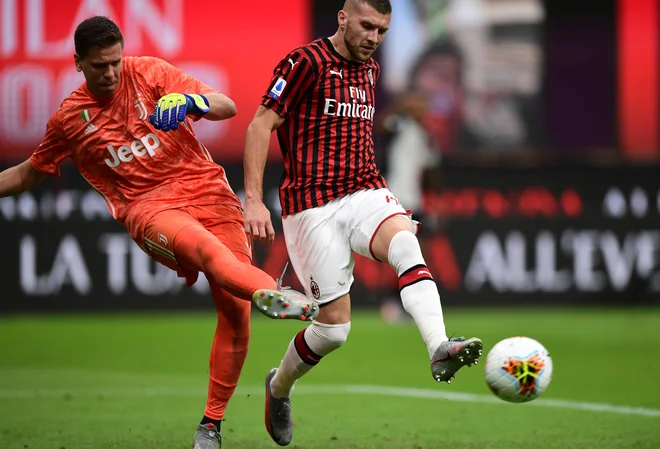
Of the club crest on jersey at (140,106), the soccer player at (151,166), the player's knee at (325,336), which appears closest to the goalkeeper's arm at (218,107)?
the soccer player at (151,166)

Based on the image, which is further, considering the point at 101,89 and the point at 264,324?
the point at 264,324

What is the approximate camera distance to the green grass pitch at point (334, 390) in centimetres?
709

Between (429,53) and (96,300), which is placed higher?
(429,53)

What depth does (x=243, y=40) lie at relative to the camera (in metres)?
17.5

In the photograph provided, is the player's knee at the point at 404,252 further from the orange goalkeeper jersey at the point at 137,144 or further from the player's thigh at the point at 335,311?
the orange goalkeeper jersey at the point at 137,144

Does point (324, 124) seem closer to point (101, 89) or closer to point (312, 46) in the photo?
point (312, 46)

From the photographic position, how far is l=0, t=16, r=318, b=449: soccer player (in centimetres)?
633

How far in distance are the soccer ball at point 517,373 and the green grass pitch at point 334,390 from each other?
2.26 ft

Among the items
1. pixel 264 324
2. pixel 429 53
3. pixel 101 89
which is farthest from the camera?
pixel 429 53

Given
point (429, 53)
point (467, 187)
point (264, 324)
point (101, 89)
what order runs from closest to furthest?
A: point (101, 89) → point (264, 324) → point (467, 187) → point (429, 53)

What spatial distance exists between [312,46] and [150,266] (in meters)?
8.66

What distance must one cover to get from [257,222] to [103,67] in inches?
48.9

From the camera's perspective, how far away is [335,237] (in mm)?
6668

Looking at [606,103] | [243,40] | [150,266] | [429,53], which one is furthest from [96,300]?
[606,103]
